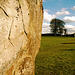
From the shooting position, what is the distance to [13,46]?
6.76 ft

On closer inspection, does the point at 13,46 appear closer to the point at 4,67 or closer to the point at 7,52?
the point at 7,52

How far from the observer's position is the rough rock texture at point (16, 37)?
186cm

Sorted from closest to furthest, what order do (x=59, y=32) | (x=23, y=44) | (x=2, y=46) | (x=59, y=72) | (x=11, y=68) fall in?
Answer: (x=2, y=46) → (x=11, y=68) → (x=23, y=44) → (x=59, y=72) → (x=59, y=32)

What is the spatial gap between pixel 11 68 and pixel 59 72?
260 cm

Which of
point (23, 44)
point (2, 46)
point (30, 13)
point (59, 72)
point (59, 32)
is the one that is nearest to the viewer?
point (2, 46)

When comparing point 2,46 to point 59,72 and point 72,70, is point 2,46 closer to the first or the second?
point 59,72

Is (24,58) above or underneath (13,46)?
underneath

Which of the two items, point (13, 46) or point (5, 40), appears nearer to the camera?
point (5, 40)

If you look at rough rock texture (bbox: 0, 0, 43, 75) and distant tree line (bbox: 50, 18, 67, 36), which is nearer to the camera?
rough rock texture (bbox: 0, 0, 43, 75)


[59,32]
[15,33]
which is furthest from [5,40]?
[59,32]

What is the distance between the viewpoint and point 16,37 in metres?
2.13

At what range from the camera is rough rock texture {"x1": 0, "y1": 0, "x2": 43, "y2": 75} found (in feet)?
6.11

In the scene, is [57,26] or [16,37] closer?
[16,37]

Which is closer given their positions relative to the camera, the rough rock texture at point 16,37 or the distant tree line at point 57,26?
the rough rock texture at point 16,37
